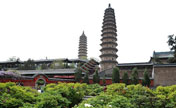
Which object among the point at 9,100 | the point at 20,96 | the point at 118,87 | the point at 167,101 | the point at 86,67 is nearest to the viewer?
the point at 9,100

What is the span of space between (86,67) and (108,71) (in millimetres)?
5569

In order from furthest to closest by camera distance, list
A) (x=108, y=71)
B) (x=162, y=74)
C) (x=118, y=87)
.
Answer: (x=108, y=71), (x=162, y=74), (x=118, y=87)

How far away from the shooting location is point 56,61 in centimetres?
4356

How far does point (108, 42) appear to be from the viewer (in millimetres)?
37469

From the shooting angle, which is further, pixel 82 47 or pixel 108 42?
pixel 82 47

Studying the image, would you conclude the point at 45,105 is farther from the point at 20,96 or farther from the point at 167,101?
the point at 167,101

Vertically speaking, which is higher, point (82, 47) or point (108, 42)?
point (82, 47)

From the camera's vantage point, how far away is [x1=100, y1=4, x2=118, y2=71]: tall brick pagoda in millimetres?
36219

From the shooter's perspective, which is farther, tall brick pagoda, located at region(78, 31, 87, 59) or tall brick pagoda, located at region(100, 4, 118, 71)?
tall brick pagoda, located at region(78, 31, 87, 59)

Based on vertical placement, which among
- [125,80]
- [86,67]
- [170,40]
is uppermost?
[170,40]

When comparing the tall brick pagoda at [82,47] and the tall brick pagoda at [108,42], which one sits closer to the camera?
the tall brick pagoda at [108,42]

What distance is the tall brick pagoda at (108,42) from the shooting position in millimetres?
→ 36219

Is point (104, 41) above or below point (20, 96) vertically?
above

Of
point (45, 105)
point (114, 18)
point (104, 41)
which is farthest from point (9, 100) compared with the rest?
point (114, 18)
